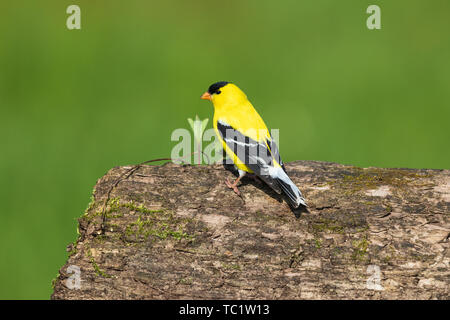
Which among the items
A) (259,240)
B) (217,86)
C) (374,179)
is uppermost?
(217,86)

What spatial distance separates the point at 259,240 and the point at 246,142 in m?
0.86

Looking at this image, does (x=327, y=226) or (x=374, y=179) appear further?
(x=374, y=179)

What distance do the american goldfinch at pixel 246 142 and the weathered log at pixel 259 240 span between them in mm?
153

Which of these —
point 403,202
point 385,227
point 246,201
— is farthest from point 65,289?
point 403,202

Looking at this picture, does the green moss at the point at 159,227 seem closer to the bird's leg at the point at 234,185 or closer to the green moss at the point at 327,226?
the bird's leg at the point at 234,185

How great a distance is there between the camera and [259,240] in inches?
128

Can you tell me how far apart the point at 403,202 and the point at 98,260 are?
2.14m

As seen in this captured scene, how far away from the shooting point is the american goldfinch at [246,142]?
3.45 meters

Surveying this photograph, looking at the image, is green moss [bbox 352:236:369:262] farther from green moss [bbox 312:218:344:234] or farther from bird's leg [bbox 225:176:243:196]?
bird's leg [bbox 225:176:243:196]

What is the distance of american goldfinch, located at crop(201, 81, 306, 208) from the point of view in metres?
3.45

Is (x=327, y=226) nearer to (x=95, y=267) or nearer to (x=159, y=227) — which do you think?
(x=159, y=227)

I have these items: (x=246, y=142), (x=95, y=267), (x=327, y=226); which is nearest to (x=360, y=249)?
(x=327, y=226)

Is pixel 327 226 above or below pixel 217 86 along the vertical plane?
below
